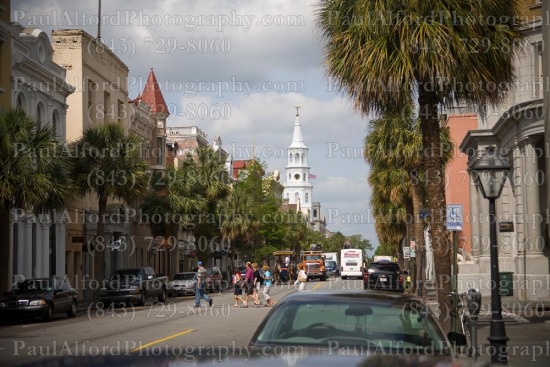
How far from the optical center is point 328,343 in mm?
6855

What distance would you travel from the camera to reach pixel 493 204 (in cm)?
1423

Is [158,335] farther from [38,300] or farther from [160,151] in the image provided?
[160,151]

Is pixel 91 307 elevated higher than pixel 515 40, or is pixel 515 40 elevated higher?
pixel 515 40

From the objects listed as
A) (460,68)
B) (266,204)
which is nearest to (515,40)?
(460,68)

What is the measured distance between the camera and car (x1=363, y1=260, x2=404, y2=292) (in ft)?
151

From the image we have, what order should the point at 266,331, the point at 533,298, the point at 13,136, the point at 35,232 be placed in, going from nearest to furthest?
the point at 266,331 < the point at 13,136 < the point at 533,298 < the point at 35,232

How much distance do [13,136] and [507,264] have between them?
72.5ft

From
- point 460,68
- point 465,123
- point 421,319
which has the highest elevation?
point 465,123

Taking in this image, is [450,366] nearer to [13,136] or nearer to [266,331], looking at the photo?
[266,331]

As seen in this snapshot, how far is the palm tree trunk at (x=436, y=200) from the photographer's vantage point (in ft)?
58.6

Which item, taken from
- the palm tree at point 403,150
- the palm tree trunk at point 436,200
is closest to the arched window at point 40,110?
the palm tree at point 403,150

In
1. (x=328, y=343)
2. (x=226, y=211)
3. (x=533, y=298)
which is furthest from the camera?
(x=226, y=211)

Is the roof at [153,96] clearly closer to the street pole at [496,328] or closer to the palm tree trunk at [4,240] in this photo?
the palm tree trunk at [4,240]

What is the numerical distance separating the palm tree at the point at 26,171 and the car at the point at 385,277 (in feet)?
69.3
